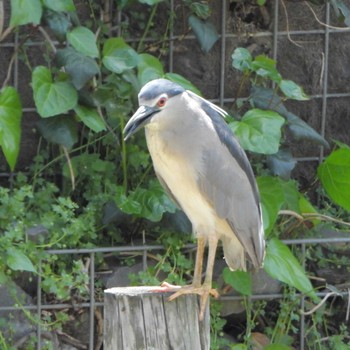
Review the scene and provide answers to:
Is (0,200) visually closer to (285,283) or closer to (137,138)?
(137,138)

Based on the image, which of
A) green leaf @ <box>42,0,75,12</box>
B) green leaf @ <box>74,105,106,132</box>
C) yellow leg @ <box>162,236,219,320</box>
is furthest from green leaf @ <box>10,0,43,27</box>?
yellow leg @ <box>162,236,219,320</box>

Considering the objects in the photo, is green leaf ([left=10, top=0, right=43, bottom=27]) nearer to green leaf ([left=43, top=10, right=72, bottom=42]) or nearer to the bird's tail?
green leaf ([left=43, top=10, right=72, bottom=42])

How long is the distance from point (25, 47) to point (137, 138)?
68 centimetres

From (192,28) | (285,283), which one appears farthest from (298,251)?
(192,28)

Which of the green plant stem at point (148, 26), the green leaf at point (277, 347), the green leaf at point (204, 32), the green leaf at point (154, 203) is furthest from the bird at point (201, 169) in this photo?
the green plant stem at point (148, 26)

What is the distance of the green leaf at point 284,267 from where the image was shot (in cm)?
558

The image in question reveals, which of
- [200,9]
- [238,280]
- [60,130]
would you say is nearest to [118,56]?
[60,130]

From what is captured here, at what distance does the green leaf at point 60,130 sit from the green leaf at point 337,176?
1178 millimetres

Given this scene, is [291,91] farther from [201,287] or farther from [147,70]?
[201,287]

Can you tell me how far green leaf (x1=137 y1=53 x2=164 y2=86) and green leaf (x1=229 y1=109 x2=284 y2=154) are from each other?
0.41 m

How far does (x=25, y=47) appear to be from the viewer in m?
5.91

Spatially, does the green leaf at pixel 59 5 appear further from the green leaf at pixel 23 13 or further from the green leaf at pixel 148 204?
the green leaf at pixel 148 204

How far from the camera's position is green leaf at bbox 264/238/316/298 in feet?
18.3

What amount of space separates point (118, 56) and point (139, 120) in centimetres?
163
